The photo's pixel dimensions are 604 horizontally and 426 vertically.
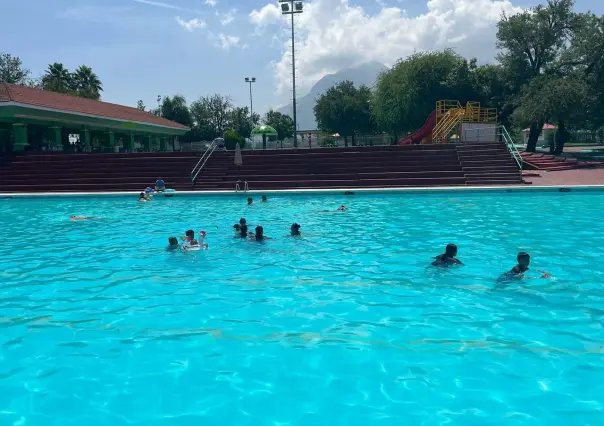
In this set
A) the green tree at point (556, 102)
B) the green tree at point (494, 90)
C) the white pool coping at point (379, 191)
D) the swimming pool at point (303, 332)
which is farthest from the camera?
the green tree at point (494, 90)

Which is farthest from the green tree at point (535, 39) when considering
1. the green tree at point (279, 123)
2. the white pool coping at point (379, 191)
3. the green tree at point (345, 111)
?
the green tree at point (279, 123)

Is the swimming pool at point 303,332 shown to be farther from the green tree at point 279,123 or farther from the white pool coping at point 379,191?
the green tree at point 279,123

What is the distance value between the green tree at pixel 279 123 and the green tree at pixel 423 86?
27232 mm

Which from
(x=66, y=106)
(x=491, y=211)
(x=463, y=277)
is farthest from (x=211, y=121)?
(x=463, y=277)

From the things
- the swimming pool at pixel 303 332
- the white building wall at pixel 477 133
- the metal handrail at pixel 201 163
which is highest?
the white building wall at pixel 477 133

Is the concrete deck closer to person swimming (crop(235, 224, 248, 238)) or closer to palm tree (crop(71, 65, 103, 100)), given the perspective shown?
person swimming (crop(235, 224, 248, 238))

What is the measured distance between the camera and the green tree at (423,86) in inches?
1540

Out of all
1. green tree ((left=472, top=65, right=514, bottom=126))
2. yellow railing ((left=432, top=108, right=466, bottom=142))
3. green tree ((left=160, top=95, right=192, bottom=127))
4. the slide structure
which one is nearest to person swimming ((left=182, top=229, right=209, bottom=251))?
yellow railing ((left=432, top=108, right=466, bottom=142))

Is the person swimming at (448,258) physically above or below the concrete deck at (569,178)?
below

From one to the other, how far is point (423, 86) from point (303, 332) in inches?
1465

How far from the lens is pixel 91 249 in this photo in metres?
11.8

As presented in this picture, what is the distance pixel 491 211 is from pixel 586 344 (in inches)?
445

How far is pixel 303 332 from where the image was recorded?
627 centimetres

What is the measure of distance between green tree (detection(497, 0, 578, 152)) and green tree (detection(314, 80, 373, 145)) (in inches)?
727
